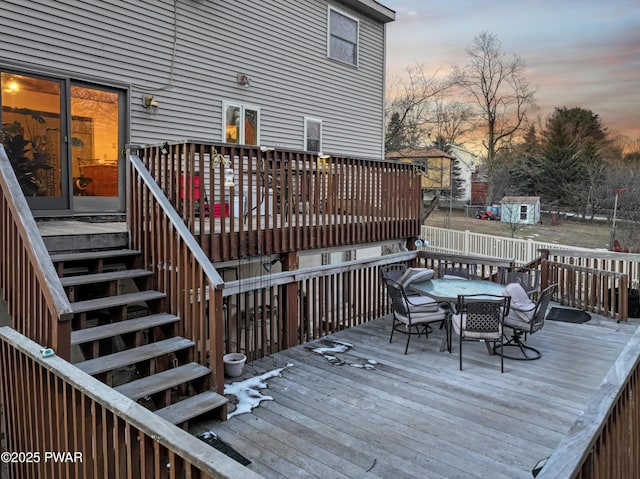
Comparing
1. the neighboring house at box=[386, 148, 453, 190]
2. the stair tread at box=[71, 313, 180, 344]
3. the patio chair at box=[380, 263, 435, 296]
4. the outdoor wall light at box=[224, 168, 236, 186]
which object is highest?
the neighboring house at box=[386, 148, 453, 190]

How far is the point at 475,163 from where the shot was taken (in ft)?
99.8

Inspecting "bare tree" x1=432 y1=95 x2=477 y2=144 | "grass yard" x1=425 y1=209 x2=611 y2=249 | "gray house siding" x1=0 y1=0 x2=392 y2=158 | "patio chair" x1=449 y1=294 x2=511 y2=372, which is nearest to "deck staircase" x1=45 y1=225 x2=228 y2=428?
"patio chair" x1=449 y1=294 x2=511 y2=372

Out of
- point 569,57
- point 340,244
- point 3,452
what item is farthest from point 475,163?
point 3,452

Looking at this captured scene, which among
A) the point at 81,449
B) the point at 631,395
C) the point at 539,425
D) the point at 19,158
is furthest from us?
the point at 19,158

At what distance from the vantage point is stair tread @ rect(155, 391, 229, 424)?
10.9 ft

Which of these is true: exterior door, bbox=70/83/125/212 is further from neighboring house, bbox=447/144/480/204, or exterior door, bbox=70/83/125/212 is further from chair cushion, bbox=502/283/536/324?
neighboring house, bbox=447/144/480/204

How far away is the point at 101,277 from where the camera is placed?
4.08 meters

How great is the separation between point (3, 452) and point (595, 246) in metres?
21.6

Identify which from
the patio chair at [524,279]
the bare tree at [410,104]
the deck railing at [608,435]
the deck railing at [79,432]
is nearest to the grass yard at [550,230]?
the bare tree at [410,104]

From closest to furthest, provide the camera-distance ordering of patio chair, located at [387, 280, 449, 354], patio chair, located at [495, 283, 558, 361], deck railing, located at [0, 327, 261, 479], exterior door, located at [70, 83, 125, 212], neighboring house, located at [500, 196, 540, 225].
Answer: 1. deck railing, located at [0, 327, 261, 479]
2. patio chair, located at [495, 283, 558, 361]
3. patio chair, located at [387, 280, 449, 354]
4. exterior door, located at [70, 83, 125, 212]
5. neighboring house, located at [500, 196, 540, 225]

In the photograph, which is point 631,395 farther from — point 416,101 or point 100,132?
point 416,101

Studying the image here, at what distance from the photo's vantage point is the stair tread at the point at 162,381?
3.27m

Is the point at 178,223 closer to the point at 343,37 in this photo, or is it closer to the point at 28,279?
the point at 28,279

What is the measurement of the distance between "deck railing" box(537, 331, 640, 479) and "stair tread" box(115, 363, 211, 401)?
2.71 meters
